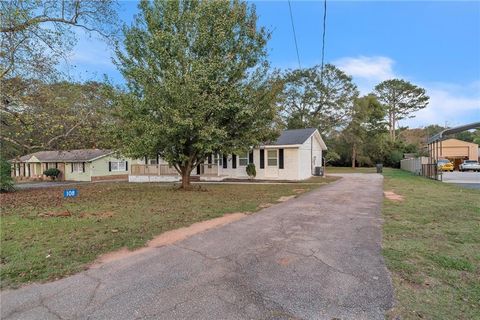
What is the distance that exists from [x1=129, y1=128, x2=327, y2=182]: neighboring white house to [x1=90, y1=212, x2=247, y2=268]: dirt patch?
479 inches

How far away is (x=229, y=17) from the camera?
11.8 m

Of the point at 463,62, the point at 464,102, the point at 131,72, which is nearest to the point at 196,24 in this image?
the point at 131,72

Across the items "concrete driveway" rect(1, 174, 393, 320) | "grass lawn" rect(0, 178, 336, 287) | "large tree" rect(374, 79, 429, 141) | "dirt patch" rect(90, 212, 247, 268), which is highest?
"large tree" rect(374, 79, 429, 141)

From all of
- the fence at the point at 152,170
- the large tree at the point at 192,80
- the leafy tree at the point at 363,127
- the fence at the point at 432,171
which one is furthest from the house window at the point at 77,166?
the fence at the point at 432,171

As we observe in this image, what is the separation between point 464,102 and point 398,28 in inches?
775

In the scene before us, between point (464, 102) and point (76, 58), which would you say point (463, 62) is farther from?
point (76, 58)

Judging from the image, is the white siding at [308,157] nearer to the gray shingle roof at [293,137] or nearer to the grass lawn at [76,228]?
→ the gray shingle roof at [293,137]

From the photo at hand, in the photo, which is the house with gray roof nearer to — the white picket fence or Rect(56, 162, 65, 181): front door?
Rect(56, 162, 65, 181): front door

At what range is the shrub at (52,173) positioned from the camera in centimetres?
3192

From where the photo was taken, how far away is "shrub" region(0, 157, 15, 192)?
13784 mm

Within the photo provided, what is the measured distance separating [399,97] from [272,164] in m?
39.9

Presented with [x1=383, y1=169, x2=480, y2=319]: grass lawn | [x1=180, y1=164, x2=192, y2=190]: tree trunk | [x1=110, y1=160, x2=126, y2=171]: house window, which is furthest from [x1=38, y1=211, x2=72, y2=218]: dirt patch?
[x1=110, y1=160, x2=126, y2=171]: house window

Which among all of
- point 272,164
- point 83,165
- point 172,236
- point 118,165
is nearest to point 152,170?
point 272,164

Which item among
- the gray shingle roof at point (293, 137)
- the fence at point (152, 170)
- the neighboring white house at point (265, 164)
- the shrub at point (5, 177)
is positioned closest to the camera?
the shrub at point (5, 177)
